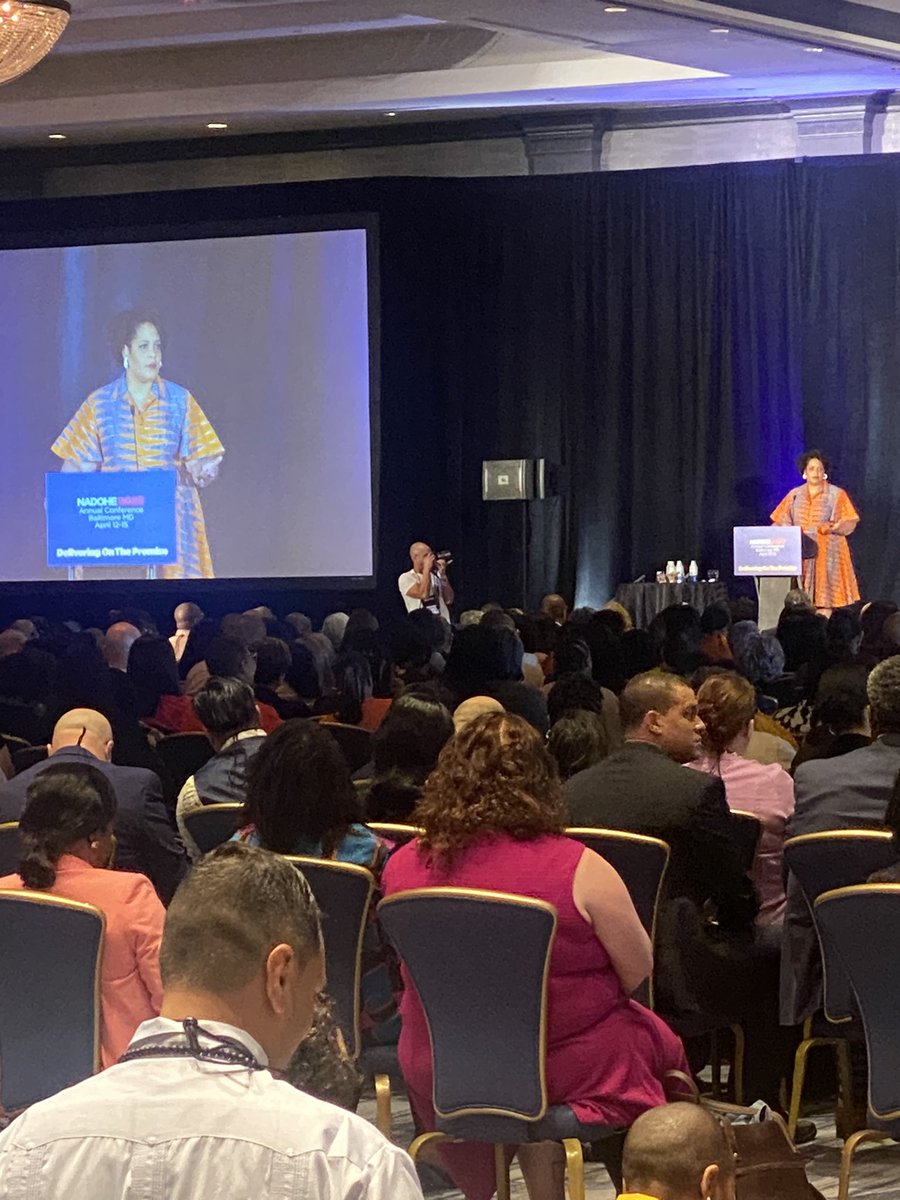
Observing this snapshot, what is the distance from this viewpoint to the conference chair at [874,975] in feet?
10.8

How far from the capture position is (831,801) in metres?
4.14

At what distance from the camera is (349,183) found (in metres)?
13.4

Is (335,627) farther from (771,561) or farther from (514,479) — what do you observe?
(514,479)

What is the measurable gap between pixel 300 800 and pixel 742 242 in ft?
33.1

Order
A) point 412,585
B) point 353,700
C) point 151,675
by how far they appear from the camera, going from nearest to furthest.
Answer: point 353,700 → point 151,675 → point 412,585

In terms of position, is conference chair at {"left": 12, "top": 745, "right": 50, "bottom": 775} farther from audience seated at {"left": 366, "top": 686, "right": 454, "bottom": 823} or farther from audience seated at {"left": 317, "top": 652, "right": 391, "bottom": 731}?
audience seated at {"left": 366, "top": 686, "right": 454, "bottom": 823}

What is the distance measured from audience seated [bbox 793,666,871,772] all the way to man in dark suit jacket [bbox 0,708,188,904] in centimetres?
163

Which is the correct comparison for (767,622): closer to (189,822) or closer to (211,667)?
(211,667)

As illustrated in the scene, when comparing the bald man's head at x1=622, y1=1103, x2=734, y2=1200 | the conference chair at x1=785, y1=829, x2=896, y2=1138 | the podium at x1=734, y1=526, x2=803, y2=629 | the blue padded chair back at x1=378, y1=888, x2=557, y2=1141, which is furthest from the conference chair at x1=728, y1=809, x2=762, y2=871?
the podium at x1=734, y1=526, x2=803, y2=629

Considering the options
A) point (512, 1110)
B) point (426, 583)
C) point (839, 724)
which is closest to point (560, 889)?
point (512, 1110)

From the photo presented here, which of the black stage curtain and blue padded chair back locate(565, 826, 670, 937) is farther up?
the black stage curtain

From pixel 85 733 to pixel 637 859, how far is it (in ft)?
5.24

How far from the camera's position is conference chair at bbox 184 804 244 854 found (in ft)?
14.0

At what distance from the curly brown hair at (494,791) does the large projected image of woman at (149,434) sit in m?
10.3
